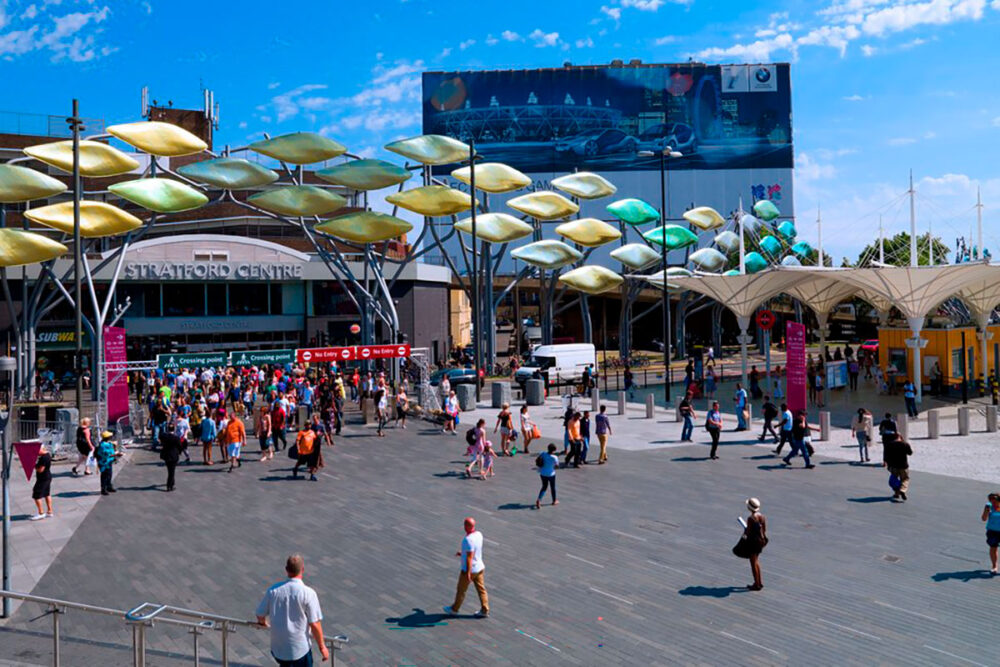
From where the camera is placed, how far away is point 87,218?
3581 centimetres

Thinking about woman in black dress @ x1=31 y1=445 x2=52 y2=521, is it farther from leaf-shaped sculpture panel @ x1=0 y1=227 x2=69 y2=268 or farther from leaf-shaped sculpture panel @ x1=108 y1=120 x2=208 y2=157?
leaf-shaped sculpture panel @ x1=108 y1=120 x2=208 y2=157

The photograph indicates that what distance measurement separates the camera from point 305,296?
54188 millimetres

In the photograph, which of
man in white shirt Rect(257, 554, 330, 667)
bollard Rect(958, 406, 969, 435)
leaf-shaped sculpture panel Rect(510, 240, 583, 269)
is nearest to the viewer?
man in white shirt Rect(257, 554, 330, 667)

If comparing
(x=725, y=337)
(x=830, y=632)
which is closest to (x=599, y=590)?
(x=830, y=632)

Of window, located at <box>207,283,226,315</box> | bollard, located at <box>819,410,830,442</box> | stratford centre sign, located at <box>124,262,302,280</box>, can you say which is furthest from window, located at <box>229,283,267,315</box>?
bollard, located at <box>819,410,830,442</box>

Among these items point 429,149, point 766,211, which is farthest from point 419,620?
point 766,211

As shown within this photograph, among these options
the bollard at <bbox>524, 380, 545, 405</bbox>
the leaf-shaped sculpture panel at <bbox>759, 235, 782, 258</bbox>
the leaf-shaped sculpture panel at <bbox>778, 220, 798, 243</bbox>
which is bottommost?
the bollard at <bbox>524, 380, 545, 405</bbox>

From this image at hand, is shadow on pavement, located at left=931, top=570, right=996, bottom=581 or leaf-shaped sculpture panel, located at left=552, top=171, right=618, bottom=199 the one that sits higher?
leaf-shaped sculpture panel, located at left=552, top=171, right=618, bottom=199

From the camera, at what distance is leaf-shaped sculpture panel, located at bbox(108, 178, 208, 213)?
37500 mm

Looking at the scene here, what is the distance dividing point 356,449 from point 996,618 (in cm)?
1659

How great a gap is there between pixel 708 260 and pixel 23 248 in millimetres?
46653

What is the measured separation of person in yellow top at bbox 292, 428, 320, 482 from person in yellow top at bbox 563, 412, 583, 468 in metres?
6.05

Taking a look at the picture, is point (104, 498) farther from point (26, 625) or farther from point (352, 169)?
point (352, 169)

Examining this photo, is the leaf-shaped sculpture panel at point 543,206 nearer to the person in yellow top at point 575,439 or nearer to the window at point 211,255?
the window at point 211,255
